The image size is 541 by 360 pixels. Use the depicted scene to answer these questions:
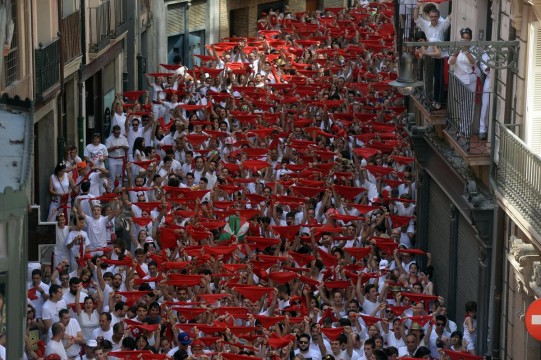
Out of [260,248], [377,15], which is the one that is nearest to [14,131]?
[260,248]

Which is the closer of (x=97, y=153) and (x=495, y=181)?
(x=495, y=181)

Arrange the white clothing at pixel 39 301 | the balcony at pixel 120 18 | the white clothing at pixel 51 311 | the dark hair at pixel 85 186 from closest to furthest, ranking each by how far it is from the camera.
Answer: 1. the white clothing at pixel 51 311
2. the white clothing at pixel 39 301
3. the dark hair at pixel 85 186
4. the balcony at pixel 120 18

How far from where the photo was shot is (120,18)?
40062 millimetres

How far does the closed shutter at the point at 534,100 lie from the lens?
21.6 metres

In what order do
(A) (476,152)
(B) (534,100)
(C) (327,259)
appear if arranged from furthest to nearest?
1. (C) (327,259)
2. (A) (476,152)
3. (B) (534,100)

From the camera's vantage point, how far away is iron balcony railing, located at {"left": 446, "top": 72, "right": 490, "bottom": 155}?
79.1 feet

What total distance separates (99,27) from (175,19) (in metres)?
13.8

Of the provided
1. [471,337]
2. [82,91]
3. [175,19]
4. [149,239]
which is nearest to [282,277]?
[149,239]

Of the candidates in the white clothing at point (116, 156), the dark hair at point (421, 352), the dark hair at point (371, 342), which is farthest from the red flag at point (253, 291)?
the white clothing at point (116, 156)

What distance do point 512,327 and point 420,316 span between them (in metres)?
1.49

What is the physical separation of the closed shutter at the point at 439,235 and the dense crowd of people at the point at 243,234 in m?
0.36

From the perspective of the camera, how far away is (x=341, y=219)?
1087 inches

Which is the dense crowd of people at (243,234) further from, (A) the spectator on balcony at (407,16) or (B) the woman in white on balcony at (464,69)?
(B) the woman in white on balcony at (464,69)

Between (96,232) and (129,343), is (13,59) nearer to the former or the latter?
(96,232)
